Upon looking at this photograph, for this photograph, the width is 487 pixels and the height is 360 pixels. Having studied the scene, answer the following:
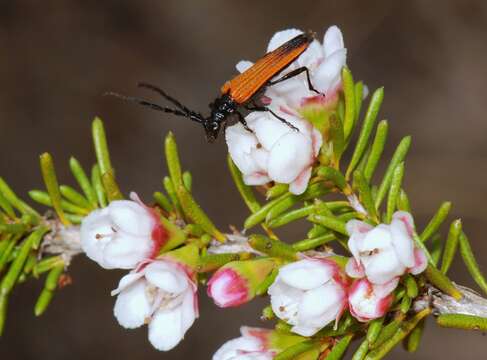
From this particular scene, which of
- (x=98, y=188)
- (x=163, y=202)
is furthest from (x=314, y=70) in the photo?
(x=98, y=188)

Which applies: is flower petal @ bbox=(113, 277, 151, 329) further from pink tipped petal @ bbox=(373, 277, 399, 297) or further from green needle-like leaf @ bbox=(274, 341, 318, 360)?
pink tipped petal @ bbox=(373, 277, 399, 297)

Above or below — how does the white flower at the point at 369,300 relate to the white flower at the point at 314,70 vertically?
below

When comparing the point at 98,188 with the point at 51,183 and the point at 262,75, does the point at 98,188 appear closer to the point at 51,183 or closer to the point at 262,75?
the point at 51,183

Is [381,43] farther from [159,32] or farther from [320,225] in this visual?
[320,225]

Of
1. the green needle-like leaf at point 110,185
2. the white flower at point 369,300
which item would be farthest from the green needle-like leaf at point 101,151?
the white flower at point 369,300

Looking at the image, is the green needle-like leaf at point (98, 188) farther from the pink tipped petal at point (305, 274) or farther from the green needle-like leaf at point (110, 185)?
the pink tipped petal at point (305, 274)

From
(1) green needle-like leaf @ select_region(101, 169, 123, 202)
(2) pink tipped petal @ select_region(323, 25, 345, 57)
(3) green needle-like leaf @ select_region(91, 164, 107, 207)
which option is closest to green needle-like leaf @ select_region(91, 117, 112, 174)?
(3) green needle-like leaf @ select_region(91, 164, 107, 207)

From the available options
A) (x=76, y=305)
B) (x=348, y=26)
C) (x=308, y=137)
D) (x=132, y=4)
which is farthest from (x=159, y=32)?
(x=308, y=137)
